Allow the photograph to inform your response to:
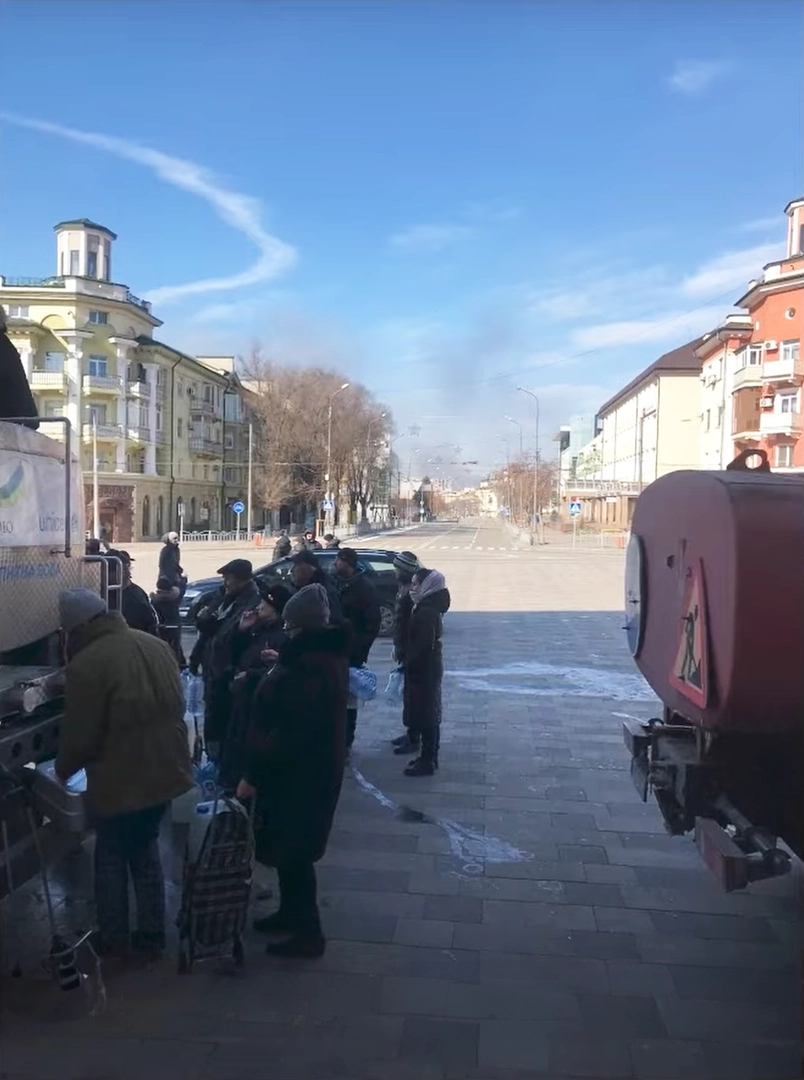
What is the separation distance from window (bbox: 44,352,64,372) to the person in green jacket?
34.1m

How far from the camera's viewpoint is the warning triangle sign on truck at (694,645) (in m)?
3.53

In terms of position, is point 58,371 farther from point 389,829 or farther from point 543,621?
point 389,829

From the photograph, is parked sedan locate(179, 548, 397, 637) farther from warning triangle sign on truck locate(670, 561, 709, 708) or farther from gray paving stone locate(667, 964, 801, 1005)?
warning triangle sign on truck locate(670, 561, 709, 708)

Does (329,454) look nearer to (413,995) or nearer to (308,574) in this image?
(308,574)

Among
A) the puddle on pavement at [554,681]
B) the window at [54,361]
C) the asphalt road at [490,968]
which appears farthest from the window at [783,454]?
the window at [54,361]

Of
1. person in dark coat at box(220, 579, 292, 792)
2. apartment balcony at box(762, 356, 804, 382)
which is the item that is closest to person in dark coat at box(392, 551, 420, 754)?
person in dark coat at box(220, 579, 292, 792)

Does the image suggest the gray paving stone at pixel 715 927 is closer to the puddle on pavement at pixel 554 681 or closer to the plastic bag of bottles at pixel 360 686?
the plastic bag of bottles at pixel 360 686

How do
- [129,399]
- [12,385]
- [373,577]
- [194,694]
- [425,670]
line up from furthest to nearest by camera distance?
[129,399] → [373,577] → [194,694] → [425,670] → [12,385]

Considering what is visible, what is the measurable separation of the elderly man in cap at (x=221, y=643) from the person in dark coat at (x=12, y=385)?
70.4 inches

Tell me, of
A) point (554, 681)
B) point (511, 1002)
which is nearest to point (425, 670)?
point (511, 1002)

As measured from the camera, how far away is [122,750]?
389cm

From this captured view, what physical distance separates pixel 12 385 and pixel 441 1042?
3831 millimetres

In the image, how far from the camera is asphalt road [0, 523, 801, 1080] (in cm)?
341

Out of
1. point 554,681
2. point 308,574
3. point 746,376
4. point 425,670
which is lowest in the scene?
point 554,681
